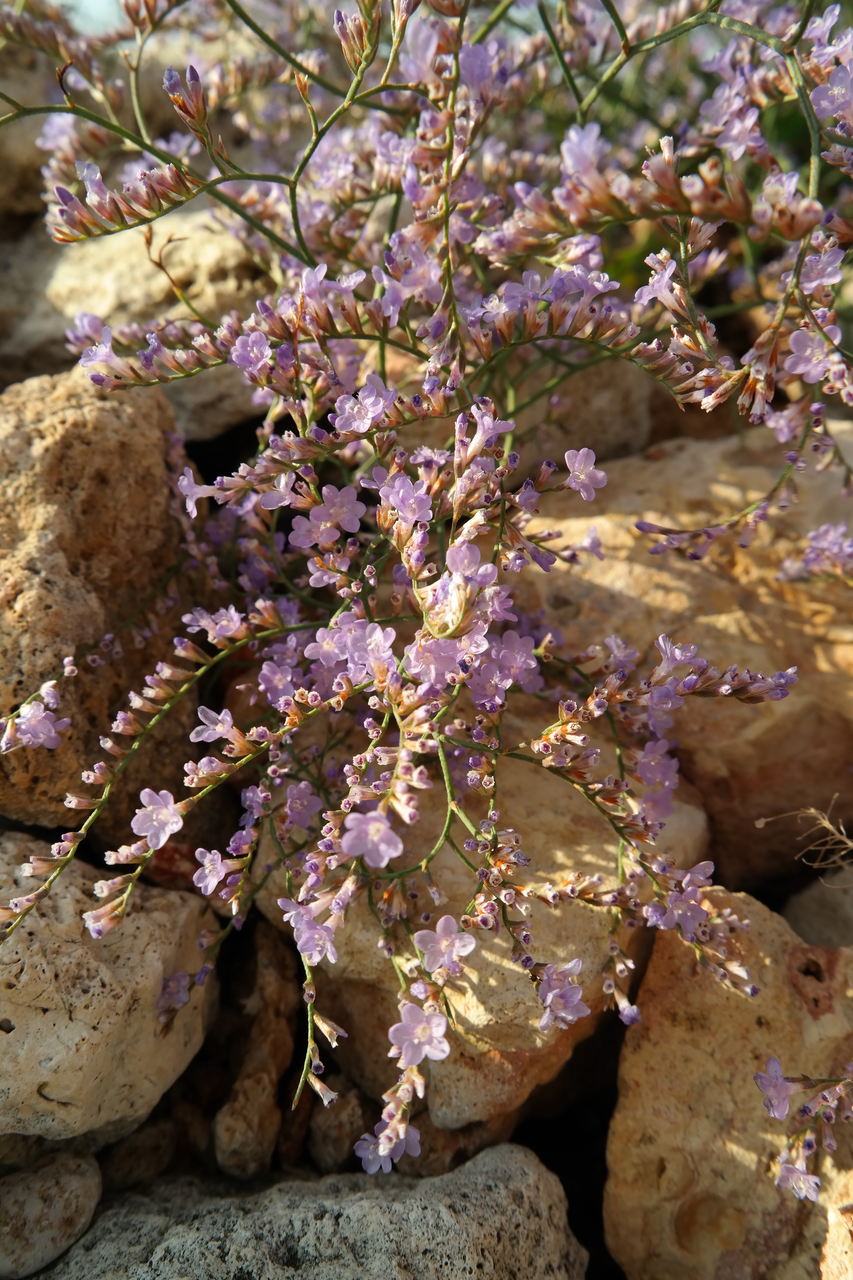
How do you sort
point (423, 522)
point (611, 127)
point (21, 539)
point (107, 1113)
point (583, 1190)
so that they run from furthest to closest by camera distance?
point (611, 127), point (583, 1190), point (21, 539), point (107, 1113), point (423, 522)

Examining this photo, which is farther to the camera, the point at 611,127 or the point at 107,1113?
the point at 611,127

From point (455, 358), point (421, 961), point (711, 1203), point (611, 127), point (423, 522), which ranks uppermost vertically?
point (611, 127)

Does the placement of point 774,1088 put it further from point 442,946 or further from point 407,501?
point 407,501

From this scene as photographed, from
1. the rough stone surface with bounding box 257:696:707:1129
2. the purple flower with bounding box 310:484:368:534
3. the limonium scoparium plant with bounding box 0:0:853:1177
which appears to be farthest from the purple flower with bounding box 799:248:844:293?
the rough stone surface with bounding box 257:696:707:1129

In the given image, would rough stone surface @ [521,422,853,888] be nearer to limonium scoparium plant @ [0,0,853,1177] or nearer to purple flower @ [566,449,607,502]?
limonium scoparium plant @ [0,0,853,1177]

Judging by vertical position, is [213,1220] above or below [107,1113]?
below

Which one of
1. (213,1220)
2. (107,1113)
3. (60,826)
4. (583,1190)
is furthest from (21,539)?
(583,1190)

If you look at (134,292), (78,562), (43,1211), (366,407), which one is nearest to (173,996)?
(43,1211)

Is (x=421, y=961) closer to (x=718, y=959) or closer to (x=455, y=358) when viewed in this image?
(x=718, y=959)
